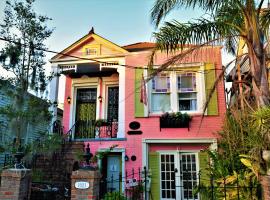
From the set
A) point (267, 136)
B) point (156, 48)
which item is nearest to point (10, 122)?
point (156, 48)

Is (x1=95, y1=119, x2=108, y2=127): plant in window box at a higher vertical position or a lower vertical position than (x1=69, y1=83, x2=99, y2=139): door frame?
lower

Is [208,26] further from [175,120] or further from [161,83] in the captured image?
[161,83]

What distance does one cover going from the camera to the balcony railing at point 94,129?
11.3 m

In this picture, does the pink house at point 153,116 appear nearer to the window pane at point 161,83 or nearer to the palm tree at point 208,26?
the window pane at point 161,83

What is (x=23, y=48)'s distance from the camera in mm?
8969

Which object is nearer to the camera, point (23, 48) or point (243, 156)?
point (243, 156)

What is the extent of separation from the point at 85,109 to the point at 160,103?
3811 millimetres

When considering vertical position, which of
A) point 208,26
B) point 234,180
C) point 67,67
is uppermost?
point 67,67

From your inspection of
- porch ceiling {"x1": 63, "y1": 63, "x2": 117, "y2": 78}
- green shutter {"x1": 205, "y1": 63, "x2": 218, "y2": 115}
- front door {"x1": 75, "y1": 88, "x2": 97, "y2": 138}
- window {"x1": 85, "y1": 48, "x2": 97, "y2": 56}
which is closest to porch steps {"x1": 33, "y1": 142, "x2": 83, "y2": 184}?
front door {"x1": 75, "y1": 88, "x2": 97, "y2": 138}

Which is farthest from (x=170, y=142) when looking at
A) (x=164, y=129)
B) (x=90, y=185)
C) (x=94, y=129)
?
(x=90, y=185)

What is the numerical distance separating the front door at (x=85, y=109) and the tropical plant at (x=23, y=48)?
3.19 meters

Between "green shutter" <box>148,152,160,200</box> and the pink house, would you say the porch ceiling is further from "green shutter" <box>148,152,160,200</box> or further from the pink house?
"green shutter" <box>148,152,160,200</box>

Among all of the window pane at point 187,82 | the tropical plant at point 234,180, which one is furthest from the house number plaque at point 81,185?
the window pane at point 187,82

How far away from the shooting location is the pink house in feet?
32.8
